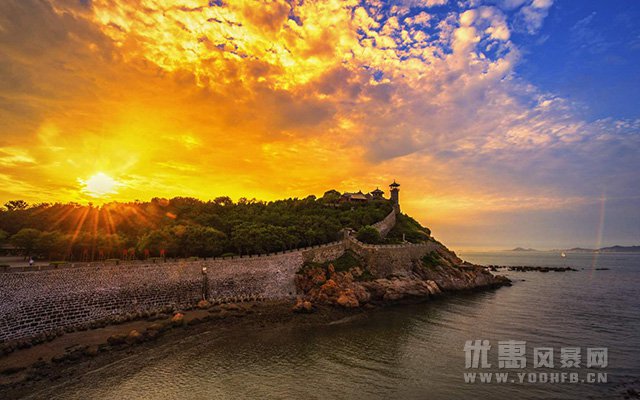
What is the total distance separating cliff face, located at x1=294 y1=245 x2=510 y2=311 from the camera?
43.8 metres

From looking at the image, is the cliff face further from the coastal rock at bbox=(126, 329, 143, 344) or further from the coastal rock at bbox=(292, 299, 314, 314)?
the coastal rock at bbox=(126, 329, 143, 344)

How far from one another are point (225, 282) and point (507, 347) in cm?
3219

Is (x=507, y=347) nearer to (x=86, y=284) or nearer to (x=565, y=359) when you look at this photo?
→ (x=565, y=359)

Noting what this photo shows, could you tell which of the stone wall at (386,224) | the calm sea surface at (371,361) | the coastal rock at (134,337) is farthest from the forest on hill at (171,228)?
the calm sea surface at (371,361)

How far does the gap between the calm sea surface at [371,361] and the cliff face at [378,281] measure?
562 centimetres

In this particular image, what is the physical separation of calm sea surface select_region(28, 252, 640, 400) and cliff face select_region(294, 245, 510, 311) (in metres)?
5.62

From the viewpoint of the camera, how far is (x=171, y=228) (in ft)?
159

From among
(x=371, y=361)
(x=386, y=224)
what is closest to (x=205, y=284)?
(x=371, y=361)

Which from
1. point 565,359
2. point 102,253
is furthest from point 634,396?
point 102,253

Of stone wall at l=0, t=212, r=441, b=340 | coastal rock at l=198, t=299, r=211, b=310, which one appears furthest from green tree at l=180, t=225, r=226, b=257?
coastal rock at l=198, t=299, r=211, b=310

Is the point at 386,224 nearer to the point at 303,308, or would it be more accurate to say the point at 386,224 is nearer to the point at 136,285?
the point at 303,308

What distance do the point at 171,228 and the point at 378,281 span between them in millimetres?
32513

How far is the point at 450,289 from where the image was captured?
2311 inches

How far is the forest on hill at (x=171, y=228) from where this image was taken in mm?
44000
